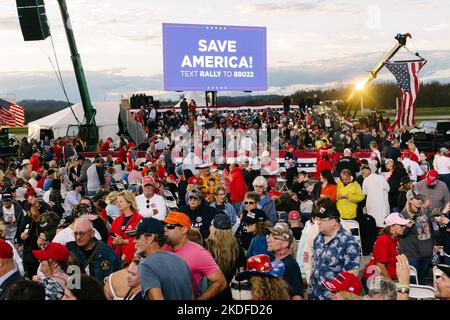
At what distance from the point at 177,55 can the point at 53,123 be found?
28.6 feet

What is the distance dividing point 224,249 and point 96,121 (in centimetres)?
3099

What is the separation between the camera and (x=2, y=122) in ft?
127

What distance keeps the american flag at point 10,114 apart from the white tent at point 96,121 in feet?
4.65

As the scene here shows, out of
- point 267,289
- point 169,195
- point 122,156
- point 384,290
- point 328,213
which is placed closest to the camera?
point 384,290

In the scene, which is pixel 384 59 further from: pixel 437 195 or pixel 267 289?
pixel 267 289

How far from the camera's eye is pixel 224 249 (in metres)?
5.75

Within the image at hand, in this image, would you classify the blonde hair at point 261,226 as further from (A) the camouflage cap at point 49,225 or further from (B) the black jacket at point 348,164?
(B) the black jacket at point 348,164

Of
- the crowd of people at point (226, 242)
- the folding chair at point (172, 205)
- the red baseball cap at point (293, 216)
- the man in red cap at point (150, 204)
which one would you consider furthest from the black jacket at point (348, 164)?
the man in red cap at point (150, 204)

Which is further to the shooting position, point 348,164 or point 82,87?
point 82,87

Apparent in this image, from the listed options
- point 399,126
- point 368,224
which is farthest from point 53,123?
point 368,224

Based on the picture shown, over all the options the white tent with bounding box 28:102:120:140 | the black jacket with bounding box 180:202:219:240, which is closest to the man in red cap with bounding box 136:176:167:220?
the black jacket with bounding box 180:202:219:240

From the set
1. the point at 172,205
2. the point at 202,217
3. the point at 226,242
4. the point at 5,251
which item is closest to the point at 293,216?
the point at 202,217

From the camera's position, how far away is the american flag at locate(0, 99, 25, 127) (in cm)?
3869

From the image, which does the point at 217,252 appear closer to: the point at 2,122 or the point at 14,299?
the point at 14,299
